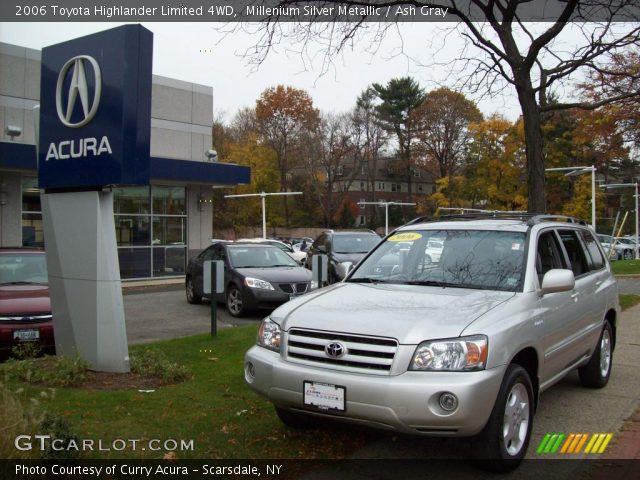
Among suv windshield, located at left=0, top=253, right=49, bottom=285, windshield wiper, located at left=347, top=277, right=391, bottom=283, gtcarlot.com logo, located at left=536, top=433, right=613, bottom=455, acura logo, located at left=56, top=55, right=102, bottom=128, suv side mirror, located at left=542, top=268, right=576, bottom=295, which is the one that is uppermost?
acura logo, located at left=56, top=55, right=102, bottom=128

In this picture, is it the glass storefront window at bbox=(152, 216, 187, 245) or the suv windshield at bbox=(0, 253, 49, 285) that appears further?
the glass storefront window at bbox=(152, 216, 187, 245)

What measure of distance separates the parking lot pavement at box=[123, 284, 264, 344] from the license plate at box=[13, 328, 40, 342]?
1752 mm

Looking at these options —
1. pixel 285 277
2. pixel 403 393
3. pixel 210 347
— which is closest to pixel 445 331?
pixel 403 393

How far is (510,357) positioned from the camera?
4223 mm

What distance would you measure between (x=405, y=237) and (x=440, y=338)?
1.97m

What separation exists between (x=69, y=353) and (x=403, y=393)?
4479mm

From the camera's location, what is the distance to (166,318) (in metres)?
12.1

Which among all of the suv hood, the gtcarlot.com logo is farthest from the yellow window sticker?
the gtcarlot.com logo

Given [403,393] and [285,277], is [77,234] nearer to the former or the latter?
[403,393]

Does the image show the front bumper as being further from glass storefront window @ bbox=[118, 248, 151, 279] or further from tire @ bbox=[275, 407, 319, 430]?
glass storefront window @ bbox=[118, 248, 151, 279]

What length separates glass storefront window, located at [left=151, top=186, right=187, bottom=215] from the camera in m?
21.9

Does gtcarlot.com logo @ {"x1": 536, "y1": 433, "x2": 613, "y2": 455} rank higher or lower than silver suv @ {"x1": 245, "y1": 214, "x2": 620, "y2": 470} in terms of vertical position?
lower

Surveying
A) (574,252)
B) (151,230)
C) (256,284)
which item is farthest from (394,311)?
(151,230)

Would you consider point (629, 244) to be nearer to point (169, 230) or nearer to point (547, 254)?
point (169, 230)
